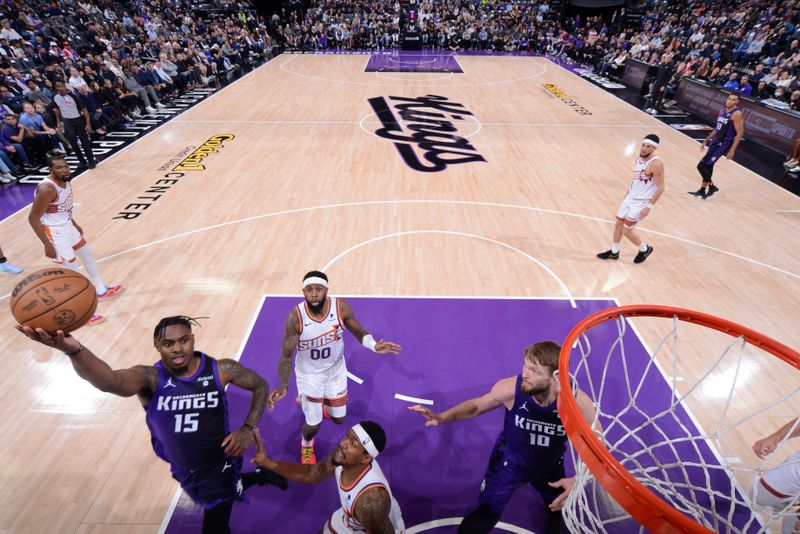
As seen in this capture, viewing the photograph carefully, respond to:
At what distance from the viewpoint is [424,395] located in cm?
448

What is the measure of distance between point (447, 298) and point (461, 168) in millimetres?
4791

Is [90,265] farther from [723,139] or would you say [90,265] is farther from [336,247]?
[723,139]

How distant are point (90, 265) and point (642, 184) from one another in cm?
717

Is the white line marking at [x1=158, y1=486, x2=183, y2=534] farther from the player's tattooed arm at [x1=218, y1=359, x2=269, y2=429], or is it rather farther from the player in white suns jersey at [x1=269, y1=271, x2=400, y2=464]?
the player's tattooed arm at [x1=218, y1=359, x2=269, y2=429]

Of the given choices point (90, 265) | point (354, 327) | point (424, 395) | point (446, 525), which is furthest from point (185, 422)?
point (90, 265)

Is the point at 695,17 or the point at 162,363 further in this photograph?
the point at 695,17

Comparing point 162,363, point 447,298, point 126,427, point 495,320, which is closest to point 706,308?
point 495,320

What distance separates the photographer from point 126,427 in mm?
4160

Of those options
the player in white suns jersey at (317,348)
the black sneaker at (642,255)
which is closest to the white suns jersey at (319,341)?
the player in white suns jersey at (317,348)

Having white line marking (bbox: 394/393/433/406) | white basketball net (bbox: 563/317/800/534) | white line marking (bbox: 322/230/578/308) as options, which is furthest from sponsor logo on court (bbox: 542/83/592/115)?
white line marking (bbox: 394/393/433/406)

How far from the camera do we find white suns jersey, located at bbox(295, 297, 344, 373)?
3459mm

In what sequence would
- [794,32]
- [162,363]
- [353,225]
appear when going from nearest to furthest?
[162,363] < [353,225] < [794,32]

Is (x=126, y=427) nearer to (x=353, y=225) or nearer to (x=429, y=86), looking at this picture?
(x=353, y=225)

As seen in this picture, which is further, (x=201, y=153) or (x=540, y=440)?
(x=201, y=153)
